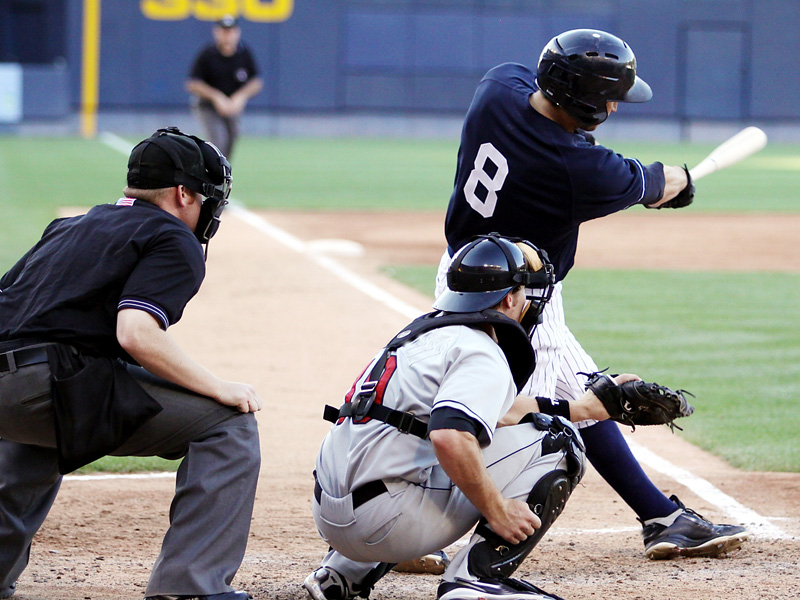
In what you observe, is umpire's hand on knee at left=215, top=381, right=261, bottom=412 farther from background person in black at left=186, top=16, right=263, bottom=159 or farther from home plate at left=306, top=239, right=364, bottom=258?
background person in black at left=186, top=16, right=263, bottom=159

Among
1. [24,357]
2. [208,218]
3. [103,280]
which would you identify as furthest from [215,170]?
[24,357]

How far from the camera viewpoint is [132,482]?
183 inches

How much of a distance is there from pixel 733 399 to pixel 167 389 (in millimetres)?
3823

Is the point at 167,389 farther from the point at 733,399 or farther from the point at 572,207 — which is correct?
the point at 733,399

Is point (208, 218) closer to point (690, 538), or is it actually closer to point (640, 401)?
point (640, 401)

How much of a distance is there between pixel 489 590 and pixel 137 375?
1.14m

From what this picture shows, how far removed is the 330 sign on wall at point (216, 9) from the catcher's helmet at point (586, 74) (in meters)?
28.4

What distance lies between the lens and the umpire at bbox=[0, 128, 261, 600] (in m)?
2.95

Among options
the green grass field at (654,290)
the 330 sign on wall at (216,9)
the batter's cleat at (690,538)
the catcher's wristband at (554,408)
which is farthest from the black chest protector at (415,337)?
the 330 sign on wall at (216,9)

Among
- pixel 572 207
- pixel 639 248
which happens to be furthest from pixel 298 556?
pixel 639 248

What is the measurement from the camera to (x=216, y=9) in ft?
102

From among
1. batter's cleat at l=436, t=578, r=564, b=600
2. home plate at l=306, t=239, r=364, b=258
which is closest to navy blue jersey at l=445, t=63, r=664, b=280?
batter's cleat at l=436, t=578, r=564, b=600

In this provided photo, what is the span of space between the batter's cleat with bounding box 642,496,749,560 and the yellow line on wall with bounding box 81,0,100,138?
28.8 m

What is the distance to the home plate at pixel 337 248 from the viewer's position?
11.4m
